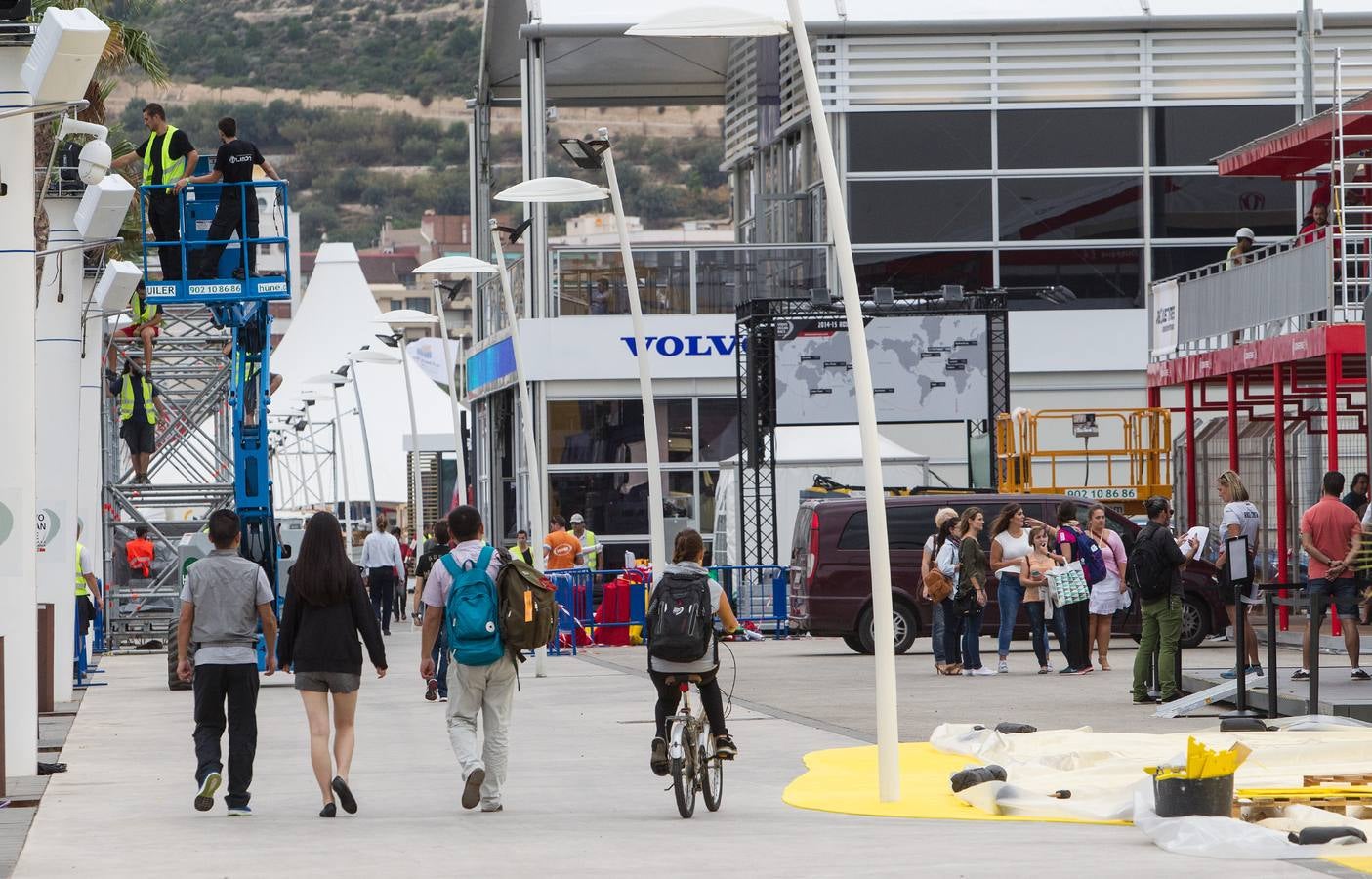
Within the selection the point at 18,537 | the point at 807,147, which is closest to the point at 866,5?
the point at 807,147

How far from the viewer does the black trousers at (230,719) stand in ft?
41.0

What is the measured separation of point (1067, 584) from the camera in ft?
72.4

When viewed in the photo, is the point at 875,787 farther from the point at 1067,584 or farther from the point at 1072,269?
the point at 1072,269

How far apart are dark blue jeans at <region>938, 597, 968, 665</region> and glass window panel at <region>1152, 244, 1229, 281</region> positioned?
56.4 ft

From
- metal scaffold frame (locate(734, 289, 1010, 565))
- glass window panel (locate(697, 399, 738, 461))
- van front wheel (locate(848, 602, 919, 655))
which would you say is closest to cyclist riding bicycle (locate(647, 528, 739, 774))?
van front wheel (locate(848, 602, 919, 655))

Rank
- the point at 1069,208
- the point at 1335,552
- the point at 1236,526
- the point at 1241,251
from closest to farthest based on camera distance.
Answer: the point at 1335,552, the point at 1236,526, the point at 1241,251, the point at 1069,208

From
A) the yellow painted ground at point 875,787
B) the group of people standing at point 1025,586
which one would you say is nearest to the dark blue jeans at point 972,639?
the group of people standing at point 1025,586

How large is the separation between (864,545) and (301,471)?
59.0 m

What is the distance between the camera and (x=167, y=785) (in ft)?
47.0

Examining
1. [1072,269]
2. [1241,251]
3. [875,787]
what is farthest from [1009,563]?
[1072,269]

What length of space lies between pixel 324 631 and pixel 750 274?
27.5m

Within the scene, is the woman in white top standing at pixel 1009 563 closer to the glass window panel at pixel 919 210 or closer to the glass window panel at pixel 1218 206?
the glass window panel at pixel 919 210

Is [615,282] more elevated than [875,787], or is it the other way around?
[615,282]

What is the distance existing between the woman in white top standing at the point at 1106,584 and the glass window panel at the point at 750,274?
53.8ft
